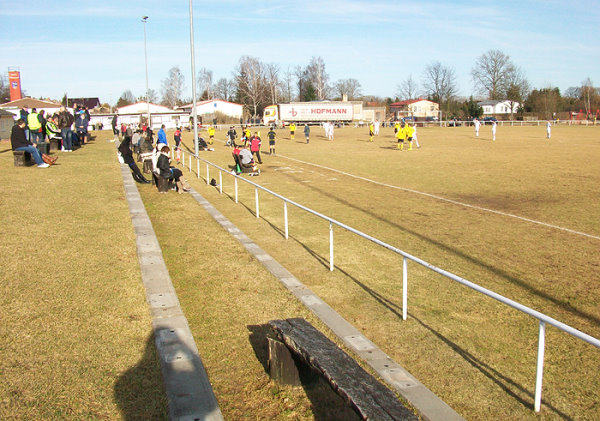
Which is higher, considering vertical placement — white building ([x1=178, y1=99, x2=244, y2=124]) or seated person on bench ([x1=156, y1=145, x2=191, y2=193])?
white building ([x1=178, y1=99, x2=244, y2=124])

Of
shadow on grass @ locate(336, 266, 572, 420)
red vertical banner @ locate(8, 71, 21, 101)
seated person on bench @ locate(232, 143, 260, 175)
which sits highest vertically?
red vertical banner @ locate(8, 71, 21, 101)

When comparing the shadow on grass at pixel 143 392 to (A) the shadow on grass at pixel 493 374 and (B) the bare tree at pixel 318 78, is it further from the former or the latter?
(B) the bare tree at pixel 318 78

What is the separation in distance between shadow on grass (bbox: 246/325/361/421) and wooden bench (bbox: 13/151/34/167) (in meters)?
14.6

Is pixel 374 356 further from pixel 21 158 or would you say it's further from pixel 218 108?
pixel 218 108

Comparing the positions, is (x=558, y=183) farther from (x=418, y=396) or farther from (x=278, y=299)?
(x=418, y=396)

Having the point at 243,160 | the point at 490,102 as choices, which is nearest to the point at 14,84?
the point at 243,160

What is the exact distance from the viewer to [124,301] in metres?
5.70

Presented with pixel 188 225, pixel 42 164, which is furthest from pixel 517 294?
pixel 42 164

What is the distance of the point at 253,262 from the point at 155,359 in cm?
349

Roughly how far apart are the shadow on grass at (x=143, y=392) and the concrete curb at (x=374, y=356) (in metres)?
1.88

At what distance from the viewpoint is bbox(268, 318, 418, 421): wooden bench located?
333cm

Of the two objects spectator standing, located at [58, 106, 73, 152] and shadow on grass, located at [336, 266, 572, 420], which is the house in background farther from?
shadow on grass, located at [336, 266, 572, 420]

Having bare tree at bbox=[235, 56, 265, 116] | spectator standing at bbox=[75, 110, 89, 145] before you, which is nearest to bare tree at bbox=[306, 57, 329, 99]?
bare tree at bbox=[235, 56, 265, 116]

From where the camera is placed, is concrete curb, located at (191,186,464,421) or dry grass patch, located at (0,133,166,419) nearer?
dry grass patch, located at (0,133,166,419)
